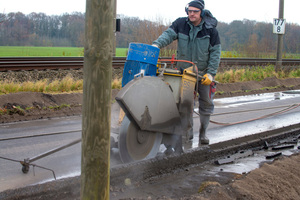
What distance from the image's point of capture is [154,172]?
17.0 feet

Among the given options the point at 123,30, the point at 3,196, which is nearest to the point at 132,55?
the point at 3,196

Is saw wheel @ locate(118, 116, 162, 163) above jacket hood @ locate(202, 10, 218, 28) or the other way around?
the other way around

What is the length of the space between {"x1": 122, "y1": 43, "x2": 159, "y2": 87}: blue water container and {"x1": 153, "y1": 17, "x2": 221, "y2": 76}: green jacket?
71 cm

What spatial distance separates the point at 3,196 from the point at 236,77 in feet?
45.6

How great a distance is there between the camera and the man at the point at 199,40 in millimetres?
5781

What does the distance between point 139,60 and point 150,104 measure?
0.65m

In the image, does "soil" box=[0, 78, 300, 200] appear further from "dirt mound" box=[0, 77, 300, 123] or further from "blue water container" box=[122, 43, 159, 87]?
"dirt mound" box=[0, 77, 300, 123]

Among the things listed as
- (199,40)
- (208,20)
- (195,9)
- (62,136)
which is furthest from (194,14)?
(62,136)

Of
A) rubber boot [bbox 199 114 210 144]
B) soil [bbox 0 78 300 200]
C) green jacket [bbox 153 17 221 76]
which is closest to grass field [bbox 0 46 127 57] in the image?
rubber boot [bbox 199 114 210 144]

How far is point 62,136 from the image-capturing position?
6.97m

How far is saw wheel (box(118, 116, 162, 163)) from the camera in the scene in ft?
16.0

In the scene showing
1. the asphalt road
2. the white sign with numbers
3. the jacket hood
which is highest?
the white sign with numbers

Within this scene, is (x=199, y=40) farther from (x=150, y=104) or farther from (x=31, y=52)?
(x=31, y=52)

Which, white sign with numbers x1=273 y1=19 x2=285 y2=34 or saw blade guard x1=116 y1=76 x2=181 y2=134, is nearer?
saw blade guard x1=116 y1=76 x2=181 y2=134
